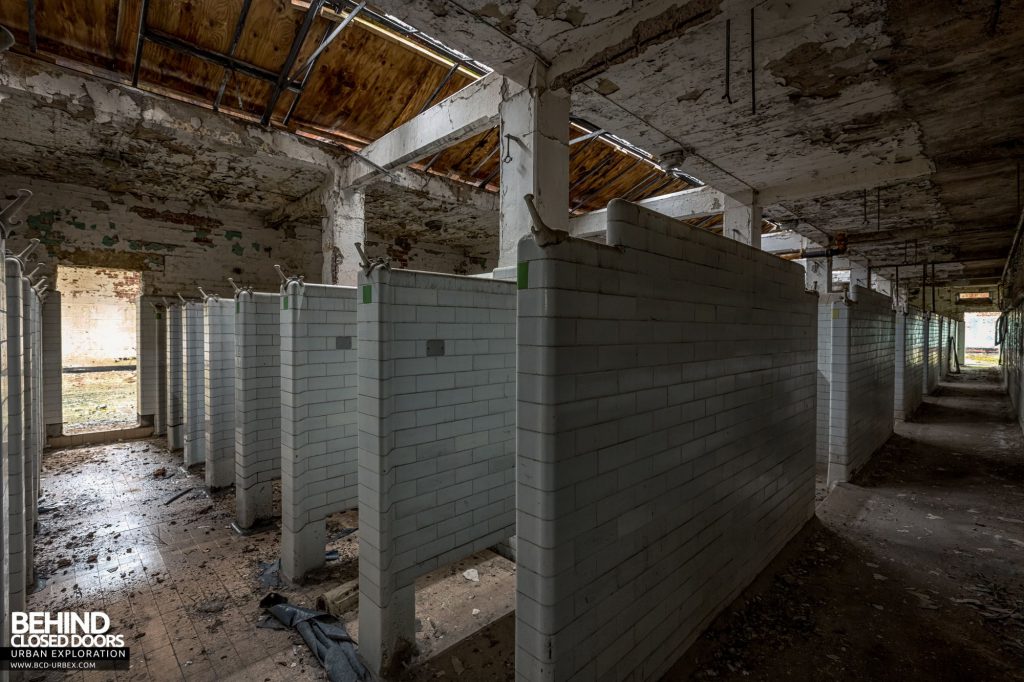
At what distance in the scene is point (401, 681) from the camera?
2303 mm

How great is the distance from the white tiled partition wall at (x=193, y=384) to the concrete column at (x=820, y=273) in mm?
8806

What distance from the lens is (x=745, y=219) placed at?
4949 mm

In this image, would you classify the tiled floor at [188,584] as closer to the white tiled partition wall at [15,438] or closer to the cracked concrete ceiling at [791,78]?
the white tiled partition wall at [15,438]

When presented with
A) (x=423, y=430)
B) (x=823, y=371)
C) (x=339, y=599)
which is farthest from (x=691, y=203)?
(x=339, y=599)

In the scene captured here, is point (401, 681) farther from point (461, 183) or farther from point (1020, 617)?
point (461, 183)

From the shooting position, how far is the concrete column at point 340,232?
17.7ft

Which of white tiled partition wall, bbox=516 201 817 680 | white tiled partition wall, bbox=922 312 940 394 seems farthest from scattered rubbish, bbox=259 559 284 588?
white tiled partition wall, bbox=922 312 940 394

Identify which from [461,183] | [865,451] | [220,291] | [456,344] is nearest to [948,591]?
[865,451]

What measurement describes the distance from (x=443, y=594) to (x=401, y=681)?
2.47ft

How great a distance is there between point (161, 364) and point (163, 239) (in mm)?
1921

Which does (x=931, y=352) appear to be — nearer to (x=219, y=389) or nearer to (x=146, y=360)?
(x=219, y=389)

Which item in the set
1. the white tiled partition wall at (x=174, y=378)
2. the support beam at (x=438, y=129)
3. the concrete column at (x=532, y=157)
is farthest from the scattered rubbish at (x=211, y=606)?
the white tiled partition wall at (x=174, y=378)

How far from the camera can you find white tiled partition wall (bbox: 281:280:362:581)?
3191mm

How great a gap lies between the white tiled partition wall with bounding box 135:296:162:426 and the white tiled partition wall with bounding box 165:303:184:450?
2.32ft
